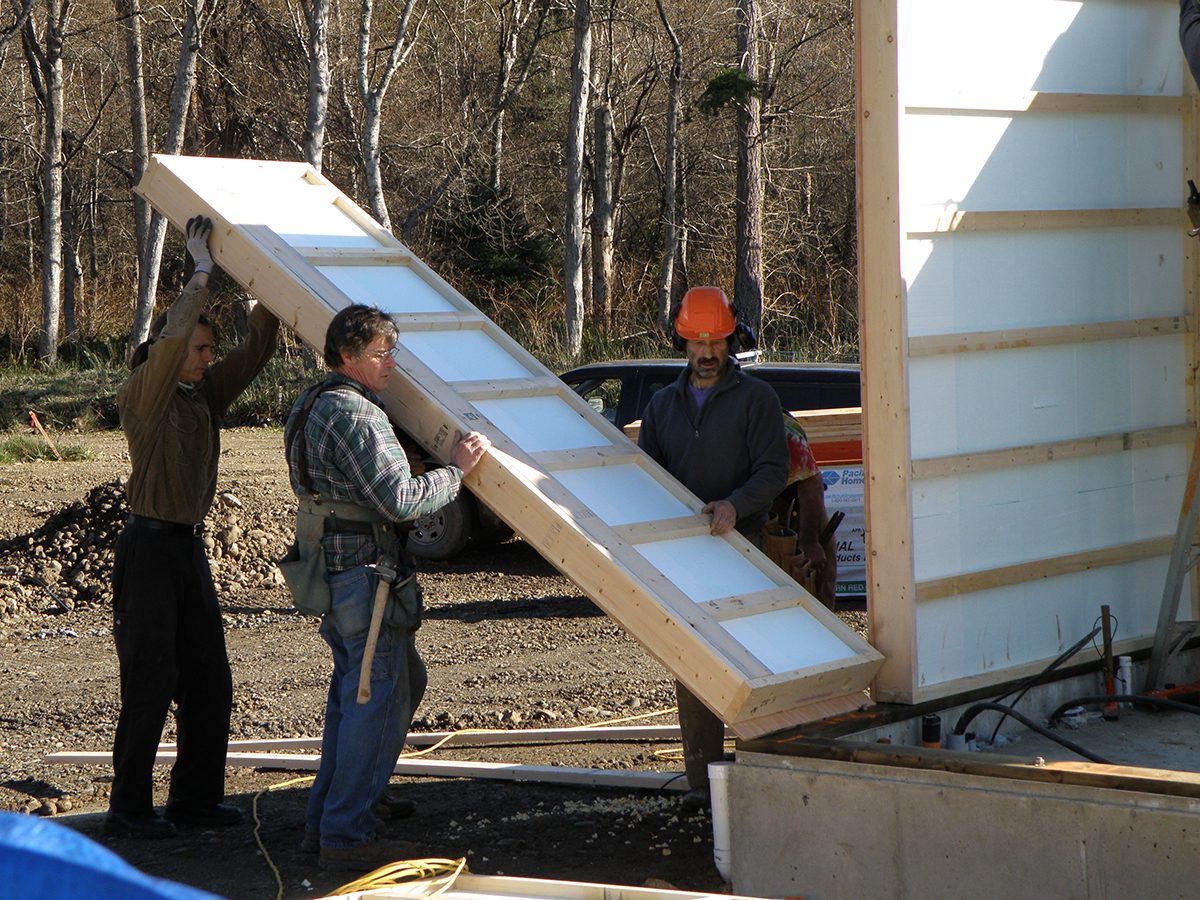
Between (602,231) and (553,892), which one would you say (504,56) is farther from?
(553,892)

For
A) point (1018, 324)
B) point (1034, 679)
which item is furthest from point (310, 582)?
point (1018, 324)

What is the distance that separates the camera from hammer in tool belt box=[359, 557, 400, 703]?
518 centimetres

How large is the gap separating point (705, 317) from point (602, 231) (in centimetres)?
2390

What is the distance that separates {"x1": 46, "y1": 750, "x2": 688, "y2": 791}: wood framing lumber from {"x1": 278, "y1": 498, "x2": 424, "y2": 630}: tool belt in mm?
1257

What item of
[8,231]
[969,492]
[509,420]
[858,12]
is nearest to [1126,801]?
[969,492]

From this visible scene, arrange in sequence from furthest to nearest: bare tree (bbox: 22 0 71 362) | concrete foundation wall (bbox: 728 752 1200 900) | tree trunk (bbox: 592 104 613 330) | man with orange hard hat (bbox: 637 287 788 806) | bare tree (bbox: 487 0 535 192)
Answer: bare tree (bbox: 487 0 535 192) → tree trunk (bbox: 592 104 613 330) → bare tree (bbox: 22 0 71 362) → man with orange hard hat (bbox: 637 287 788 806) → concrete foundation wall (bbox: 728 752 1200 900)

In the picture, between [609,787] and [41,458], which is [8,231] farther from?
[609,787]

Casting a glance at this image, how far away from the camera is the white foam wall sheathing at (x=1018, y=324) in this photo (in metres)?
5.44

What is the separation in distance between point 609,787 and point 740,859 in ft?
5.24

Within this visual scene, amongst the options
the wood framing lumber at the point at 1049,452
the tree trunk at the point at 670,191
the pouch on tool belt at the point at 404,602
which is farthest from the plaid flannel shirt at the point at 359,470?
the tree trunk at the point at 670,191

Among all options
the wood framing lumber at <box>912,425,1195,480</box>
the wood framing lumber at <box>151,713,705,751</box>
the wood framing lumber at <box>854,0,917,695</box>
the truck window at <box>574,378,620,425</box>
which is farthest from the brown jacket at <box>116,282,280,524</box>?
the truck window at <box>574,378,620,425</box>

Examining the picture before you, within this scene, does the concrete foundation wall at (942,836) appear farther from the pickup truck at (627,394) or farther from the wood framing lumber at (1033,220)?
the pickup truck at (627,394)

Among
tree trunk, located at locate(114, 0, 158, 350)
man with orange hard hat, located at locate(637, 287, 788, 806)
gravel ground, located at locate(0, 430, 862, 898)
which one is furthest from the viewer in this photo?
tree trunk, located at locate(114, 0, 158, 350)

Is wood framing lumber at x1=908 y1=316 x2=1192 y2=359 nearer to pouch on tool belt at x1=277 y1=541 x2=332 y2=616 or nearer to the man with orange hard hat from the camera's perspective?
the man with orange hard hat
